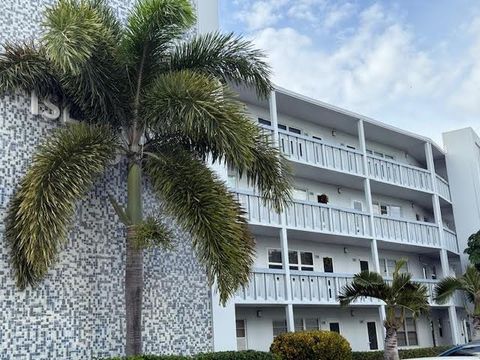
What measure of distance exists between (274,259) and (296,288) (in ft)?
6.84

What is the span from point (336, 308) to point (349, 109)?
8.31m

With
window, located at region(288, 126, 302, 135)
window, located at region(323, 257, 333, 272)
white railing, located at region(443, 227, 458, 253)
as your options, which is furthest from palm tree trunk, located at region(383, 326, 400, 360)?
white railing, located at region(443, 227, 458, 253)

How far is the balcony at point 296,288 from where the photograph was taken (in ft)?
67.7

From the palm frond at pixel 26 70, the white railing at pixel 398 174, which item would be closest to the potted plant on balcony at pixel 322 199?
the white railing at pixel 398 174

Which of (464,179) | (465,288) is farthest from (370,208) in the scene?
(464,179)

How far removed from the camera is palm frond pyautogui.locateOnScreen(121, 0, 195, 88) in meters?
13.1

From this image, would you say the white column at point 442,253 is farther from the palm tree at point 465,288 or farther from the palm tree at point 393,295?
the palm tree at point 393,295

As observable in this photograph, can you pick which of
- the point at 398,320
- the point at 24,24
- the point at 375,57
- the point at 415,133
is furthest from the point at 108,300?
the point at 415,133

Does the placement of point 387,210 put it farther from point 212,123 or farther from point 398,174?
point 212,123

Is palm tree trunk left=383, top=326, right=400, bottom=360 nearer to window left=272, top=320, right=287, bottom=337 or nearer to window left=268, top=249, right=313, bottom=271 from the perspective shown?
window left=272, top=320, right=287, bottom=337

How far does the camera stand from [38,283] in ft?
42.9

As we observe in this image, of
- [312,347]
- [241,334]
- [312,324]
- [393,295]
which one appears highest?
[393,295]

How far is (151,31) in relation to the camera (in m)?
13.3

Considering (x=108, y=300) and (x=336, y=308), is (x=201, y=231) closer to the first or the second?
(x=108, y=300)
